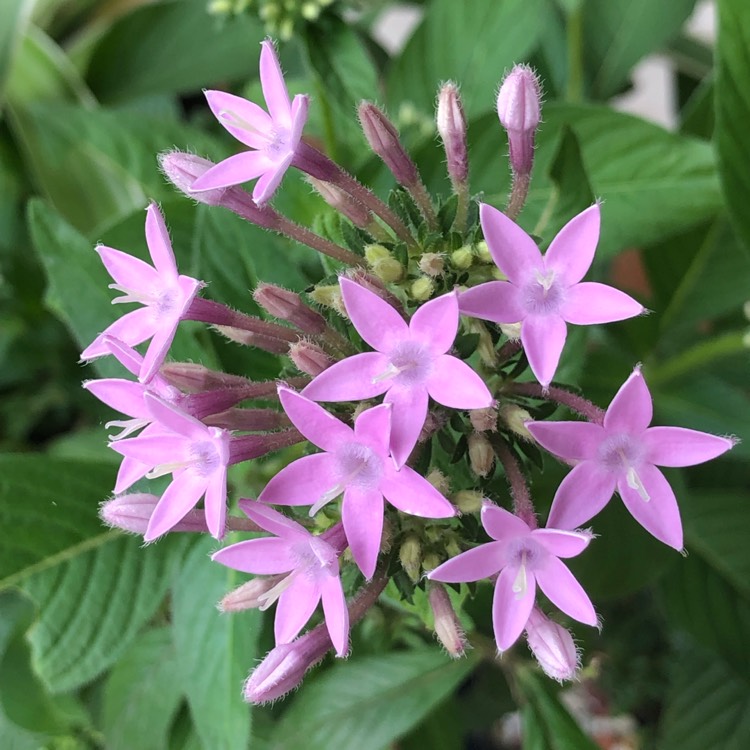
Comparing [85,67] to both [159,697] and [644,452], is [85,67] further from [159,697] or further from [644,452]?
[644,452]

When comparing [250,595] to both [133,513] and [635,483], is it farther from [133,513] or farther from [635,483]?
[635,483]

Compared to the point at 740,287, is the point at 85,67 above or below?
above

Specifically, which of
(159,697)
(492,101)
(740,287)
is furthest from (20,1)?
(740,287)

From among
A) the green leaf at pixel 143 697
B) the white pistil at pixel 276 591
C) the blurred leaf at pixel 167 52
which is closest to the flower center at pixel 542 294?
the white pistil at pixel 276 591

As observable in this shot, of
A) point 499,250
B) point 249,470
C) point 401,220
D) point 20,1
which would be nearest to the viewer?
point 499,250

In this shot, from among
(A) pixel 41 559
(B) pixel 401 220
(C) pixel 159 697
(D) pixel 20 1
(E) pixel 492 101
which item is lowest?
(C) pixel 159 697

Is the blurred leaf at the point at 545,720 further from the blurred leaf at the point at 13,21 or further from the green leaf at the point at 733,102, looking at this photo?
the blurred leaf at the point at 13,21
